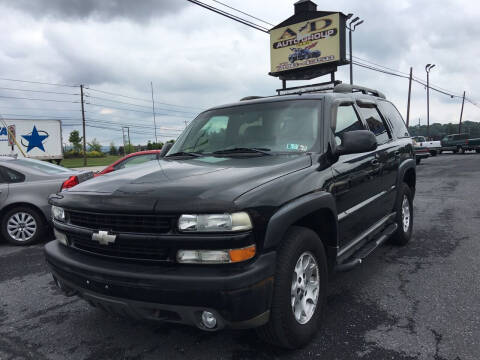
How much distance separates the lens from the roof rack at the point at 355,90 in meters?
3.95

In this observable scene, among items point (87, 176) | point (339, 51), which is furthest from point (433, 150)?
point (87, 176)

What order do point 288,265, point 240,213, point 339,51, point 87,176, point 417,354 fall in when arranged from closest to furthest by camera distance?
point 240,213, point 288,265, point 417,354, point 87,176, point 339,51

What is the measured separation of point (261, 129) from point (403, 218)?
2.76m

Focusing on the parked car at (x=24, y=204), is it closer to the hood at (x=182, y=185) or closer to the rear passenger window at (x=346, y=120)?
the hood at (x=182, y=185)

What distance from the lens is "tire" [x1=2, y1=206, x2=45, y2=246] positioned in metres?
5.86

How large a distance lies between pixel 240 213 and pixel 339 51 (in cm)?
2314

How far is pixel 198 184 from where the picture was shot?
2.35 meters

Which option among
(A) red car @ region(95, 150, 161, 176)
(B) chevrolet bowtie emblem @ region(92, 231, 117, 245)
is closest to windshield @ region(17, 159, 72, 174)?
(A) red car @ region(95, 150, 161, 176)

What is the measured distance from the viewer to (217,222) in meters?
2.13

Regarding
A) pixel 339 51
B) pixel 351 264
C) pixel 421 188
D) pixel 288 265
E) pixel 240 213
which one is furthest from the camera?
pixel 339 51

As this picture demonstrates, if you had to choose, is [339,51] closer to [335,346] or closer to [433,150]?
[433,150]

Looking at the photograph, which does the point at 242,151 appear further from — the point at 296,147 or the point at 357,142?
the point at 357,142

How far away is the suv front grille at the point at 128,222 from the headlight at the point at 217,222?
10 centimetres

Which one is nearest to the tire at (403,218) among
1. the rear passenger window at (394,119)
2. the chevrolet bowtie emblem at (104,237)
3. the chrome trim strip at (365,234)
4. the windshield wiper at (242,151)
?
the chrome trim strip at (365,234)
